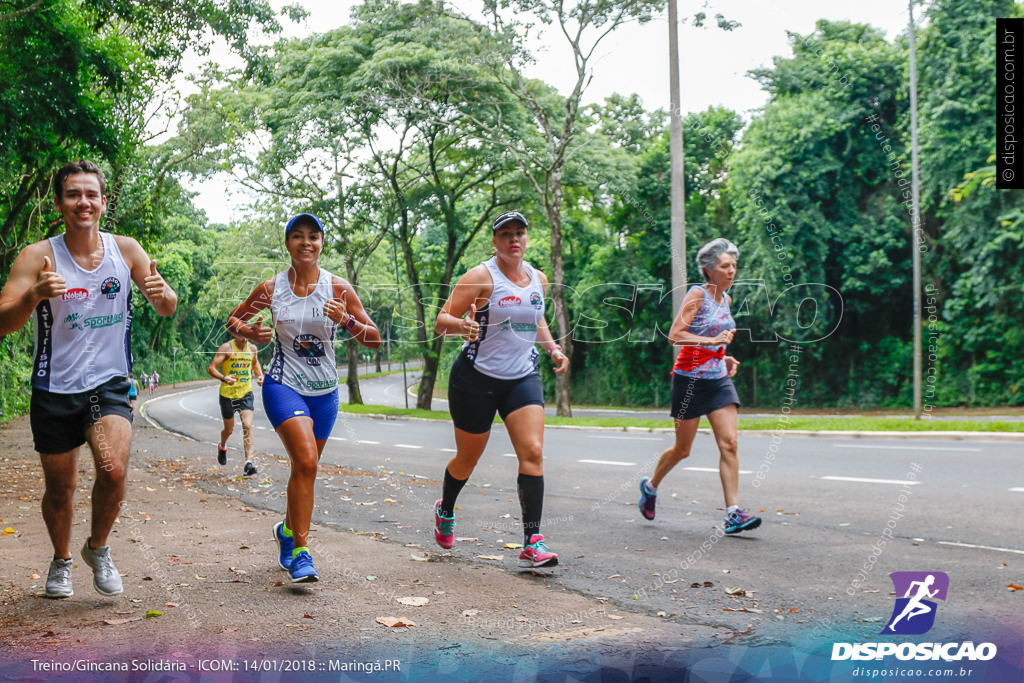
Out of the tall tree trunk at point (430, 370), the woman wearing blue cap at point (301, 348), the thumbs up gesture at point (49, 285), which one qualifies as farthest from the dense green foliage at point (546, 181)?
the thumbs up gesture at point (49, 285)

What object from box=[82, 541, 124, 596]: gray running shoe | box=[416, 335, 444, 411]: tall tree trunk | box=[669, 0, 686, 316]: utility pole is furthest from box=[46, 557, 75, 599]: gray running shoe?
box=[669, 0, 686, 316]: utility pole

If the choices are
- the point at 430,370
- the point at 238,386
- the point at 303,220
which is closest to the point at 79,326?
the point at 303,220

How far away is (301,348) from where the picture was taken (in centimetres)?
484

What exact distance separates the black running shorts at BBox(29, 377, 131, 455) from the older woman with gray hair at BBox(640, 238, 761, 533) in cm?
368

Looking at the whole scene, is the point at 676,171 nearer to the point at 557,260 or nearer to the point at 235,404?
the point at 557,260

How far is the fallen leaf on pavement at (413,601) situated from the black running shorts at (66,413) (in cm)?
157

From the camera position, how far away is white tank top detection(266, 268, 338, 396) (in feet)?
15.7

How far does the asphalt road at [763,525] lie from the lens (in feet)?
14.9

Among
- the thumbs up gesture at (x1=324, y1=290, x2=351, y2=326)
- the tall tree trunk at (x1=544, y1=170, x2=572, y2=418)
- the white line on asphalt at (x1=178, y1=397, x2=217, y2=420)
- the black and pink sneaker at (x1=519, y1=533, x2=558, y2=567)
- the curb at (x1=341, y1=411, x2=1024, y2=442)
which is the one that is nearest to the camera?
the thumbs up gesture at (x1=324, y1=290, x2=351, y2=326)

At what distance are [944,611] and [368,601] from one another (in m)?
2.75

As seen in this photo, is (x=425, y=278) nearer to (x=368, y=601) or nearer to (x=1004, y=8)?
(x=368, y=601)

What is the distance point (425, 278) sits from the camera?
627 centimetres

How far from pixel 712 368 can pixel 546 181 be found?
2124mm

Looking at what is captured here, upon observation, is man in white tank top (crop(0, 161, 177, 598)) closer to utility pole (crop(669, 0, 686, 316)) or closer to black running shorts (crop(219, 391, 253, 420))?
black running shorts (crop(219, 391, 253, 420))
